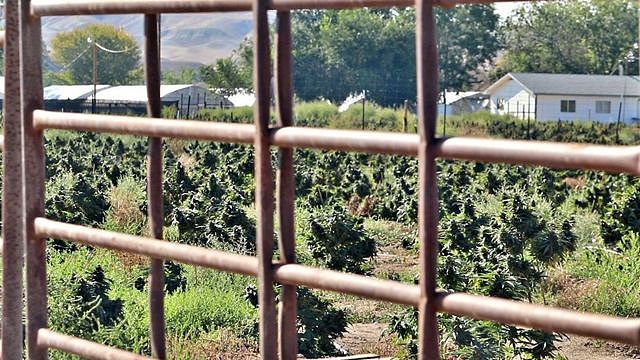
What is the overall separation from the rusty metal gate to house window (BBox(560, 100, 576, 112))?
184 feet

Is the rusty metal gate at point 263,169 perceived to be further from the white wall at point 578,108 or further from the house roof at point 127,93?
the white wall at point 578,108

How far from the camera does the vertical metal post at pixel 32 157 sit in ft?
9.34

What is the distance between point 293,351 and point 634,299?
738cm

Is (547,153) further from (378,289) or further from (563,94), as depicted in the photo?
(563,94)

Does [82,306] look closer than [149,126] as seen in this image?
No

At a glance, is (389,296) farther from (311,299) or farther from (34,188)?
(311,299)

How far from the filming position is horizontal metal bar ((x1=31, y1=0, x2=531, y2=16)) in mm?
2094

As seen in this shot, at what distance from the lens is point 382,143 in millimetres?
2064

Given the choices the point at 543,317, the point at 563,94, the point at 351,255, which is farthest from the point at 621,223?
the point at 563,94

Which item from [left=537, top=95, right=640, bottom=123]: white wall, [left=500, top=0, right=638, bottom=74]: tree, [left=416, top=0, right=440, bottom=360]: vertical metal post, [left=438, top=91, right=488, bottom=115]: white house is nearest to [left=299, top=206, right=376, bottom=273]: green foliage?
[left=416, top=0, right=440, bottom=360]: vertical metal post

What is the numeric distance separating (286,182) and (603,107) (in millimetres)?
60724

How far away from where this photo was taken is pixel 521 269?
9.39 metres

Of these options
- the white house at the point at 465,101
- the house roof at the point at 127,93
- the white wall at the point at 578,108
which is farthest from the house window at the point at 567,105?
the house roof at the point at 127,93

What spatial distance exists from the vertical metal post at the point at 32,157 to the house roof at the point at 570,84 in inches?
2091
